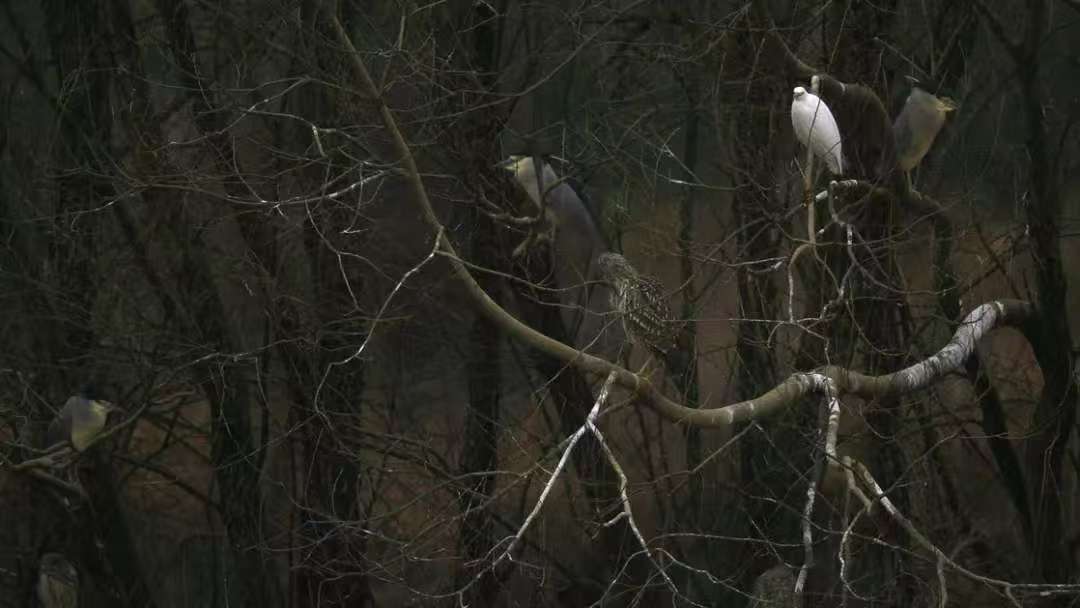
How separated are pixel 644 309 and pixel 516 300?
1.92 metres

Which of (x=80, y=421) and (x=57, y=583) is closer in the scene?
(x=80, y=421)

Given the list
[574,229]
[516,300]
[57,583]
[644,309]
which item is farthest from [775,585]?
[57,583]

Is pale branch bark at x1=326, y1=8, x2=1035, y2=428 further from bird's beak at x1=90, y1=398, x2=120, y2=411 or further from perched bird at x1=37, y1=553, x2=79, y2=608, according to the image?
perched bird at x1=37, y1=553, x2=79, y2=608

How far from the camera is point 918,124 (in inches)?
222

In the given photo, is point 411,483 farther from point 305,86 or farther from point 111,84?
point 111,84

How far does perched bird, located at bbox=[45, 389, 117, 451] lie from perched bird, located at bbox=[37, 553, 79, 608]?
0.93 metres

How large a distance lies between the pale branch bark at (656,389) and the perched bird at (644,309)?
30 cm

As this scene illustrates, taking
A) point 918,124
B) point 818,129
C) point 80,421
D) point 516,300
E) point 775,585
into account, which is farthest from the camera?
point 516,300

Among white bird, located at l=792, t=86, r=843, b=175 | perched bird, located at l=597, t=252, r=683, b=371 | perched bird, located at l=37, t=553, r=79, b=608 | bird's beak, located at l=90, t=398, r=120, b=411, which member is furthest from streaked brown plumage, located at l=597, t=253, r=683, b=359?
perched bird, located at l=37, t=553, r=79, b=608

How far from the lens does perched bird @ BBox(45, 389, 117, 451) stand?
6699 mm

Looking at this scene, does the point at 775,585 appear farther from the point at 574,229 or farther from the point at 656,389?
the point at 574,229

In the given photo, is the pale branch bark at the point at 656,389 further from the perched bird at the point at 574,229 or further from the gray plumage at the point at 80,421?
the gray plumage at the point at 80,421

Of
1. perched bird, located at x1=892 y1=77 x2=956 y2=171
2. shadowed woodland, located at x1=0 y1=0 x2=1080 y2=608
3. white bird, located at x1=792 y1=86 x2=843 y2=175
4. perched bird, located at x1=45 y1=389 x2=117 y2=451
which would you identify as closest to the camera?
white bird, located at x1=792 y1=86 x2=843 y2=175

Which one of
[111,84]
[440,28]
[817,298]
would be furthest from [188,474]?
[817,298]
